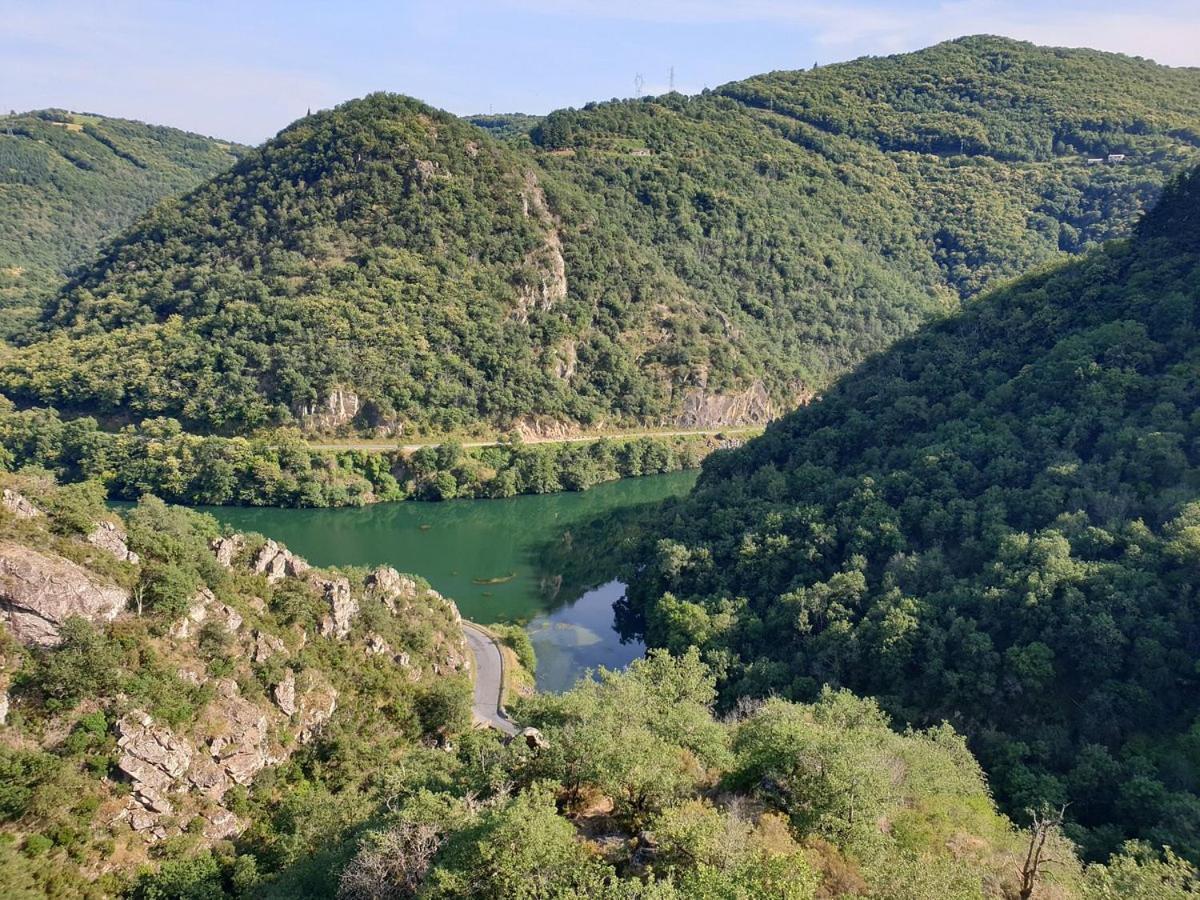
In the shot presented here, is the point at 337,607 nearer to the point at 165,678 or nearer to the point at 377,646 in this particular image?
the point at 377,646

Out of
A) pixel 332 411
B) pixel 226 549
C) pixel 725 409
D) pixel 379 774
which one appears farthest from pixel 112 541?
pixel 725 409

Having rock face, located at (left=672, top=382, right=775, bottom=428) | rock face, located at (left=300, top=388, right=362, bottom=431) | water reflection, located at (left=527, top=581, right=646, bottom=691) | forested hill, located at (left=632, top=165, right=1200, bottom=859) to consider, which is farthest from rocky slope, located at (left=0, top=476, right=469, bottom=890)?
rock face, located at (left=672, top=382, right=775, bottom=428)

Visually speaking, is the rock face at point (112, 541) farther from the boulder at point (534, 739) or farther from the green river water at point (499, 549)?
the green river water at point (499, 549)

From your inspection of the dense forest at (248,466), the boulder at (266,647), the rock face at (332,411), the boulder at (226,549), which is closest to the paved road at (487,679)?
the boulder at (266,647)

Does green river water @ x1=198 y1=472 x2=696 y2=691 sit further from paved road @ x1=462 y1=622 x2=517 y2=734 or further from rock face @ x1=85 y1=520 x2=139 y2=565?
rock face @ x1=85 y1=520 x2=139 y2=565

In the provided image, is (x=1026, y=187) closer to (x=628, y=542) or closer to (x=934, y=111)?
(x=934, y=111)

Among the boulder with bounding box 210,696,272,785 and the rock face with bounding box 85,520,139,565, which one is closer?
the boulder with bounding box 210,696,272,785
